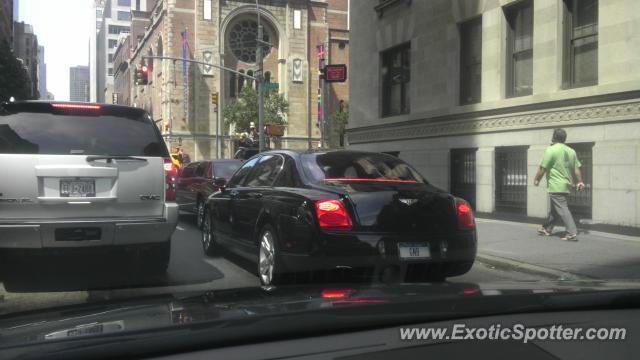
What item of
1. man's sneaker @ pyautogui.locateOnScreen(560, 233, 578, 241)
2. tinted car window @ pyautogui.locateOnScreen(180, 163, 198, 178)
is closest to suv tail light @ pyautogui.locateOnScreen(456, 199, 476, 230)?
man's sneaker @ pyautogui.locateOnScreen(560, 233, 578, 241)

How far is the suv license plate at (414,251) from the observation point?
18.5ft

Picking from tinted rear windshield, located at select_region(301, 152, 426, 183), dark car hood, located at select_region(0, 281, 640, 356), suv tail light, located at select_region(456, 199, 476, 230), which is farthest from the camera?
tinted rear windshield, located at select_region(301, 152, 426, 183)

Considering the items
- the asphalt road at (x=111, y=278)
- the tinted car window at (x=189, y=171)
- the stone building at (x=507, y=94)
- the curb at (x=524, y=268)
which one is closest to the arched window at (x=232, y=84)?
the stone building at (x=507, y=94)

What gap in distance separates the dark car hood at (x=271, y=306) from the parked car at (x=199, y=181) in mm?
9134

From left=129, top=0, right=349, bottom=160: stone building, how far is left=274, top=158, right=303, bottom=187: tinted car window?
5344 centimetres

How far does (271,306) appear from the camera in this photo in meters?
2.25

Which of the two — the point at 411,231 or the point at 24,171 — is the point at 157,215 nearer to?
the point at 24,171

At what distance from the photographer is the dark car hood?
1946 millimetres

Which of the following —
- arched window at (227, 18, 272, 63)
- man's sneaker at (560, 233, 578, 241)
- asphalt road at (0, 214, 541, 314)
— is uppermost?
arched window at (227, 18, 272, 63)

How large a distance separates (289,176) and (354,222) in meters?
1.23

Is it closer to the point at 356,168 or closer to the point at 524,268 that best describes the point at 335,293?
the point at 356,168

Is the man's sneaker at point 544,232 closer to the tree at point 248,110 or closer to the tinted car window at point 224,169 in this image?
the tinted car window at point 224,169

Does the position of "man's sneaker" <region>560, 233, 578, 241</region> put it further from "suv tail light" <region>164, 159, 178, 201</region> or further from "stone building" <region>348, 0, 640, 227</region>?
"suv tail light" <region>164, 159, 178, 201</region>

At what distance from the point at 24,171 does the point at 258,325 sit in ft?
15.0
